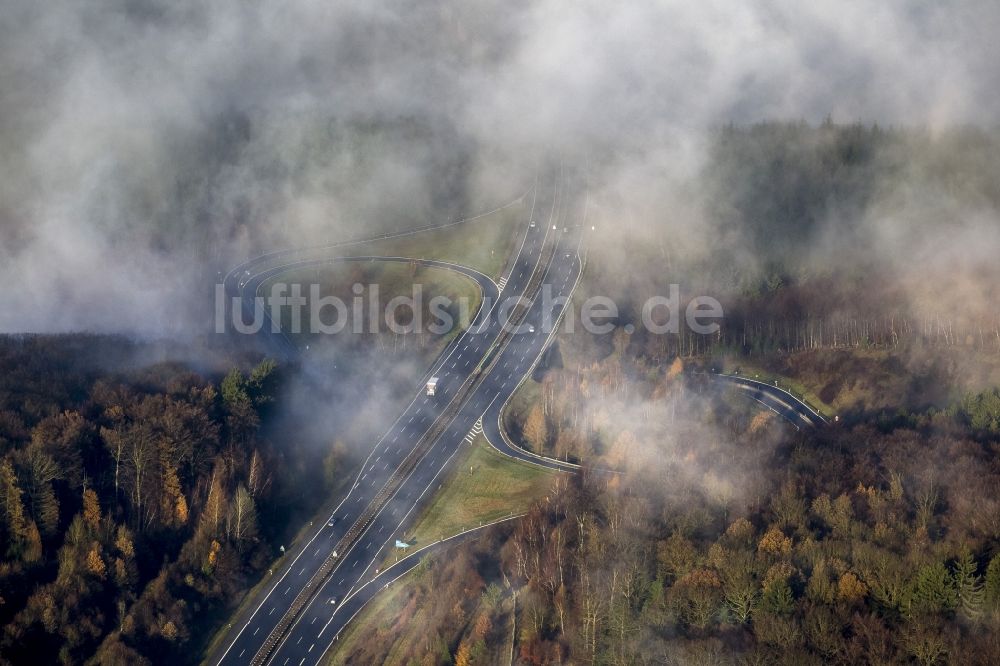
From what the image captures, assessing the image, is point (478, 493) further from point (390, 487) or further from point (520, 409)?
point (520, 409)

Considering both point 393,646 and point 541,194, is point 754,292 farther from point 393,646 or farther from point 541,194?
point 393,646

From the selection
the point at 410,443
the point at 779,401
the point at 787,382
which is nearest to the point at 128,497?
the point at 410,443

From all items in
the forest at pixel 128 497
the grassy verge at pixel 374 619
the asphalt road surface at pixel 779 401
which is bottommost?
the grassy verge at pixel 374 619

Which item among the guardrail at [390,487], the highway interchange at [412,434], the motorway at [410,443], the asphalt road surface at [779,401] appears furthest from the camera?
the asphalt road surface at [779,401]

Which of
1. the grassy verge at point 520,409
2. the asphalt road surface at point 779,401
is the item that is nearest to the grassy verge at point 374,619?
the grassy verge at point 520,409

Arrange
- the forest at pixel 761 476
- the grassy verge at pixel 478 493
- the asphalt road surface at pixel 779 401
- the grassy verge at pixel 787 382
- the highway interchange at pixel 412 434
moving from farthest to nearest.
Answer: the grassy verge at pixel 787 382
the asphalt road surface at pixel 779 401
the grassy verge at pixel 478 493
the highway interchange at pixel 412 434
the forest at pixel 761 476

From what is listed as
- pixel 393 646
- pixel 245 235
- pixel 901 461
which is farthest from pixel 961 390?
pixel 245 235

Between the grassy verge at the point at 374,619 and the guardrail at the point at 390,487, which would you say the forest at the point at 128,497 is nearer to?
the guardrail at the point at 390,487
